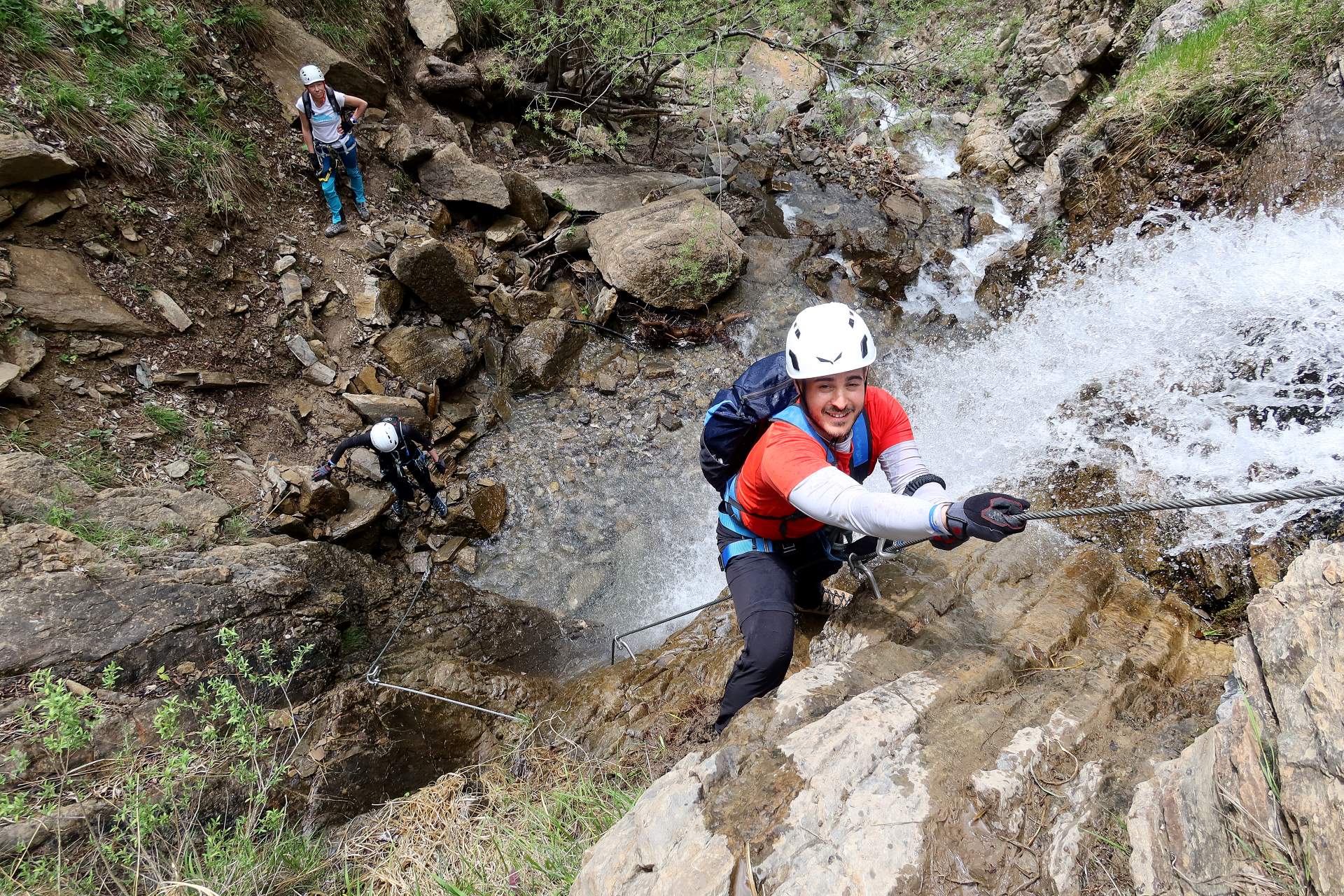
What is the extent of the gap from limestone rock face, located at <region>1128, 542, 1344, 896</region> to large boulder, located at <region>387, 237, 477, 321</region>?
8.21 meters

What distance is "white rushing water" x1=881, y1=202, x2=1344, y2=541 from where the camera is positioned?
476 centimetres

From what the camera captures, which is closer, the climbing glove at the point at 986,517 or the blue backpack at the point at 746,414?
the climbing glove at the point at 986,517

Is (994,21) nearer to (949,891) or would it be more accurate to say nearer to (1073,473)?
(1073,473)

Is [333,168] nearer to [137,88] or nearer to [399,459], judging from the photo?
[137,88]

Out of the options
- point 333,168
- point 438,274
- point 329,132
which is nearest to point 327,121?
point 329,132

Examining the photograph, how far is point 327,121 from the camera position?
749cm

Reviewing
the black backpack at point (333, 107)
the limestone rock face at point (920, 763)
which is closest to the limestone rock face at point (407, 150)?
the black backpack at point (333, 107)

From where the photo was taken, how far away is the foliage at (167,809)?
2.92 metres

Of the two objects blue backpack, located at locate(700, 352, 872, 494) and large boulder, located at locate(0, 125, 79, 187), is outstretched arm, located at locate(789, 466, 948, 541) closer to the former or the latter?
blue backpack, located at locate(700, 352, 872, 494)

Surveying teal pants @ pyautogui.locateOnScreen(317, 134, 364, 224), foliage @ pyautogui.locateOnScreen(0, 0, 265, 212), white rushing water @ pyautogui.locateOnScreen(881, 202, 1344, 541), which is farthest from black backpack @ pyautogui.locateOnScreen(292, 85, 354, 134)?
white rushing water @ pyautogui.locateOnScreen(881, 202, 1344, 541)

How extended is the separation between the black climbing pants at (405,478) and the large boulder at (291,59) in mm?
5429

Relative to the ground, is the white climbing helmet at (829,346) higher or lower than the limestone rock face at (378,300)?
higher

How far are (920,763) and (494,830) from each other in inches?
97.7

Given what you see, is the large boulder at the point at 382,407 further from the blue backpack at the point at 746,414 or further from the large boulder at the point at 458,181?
the blue backpack at the point at 746,414
